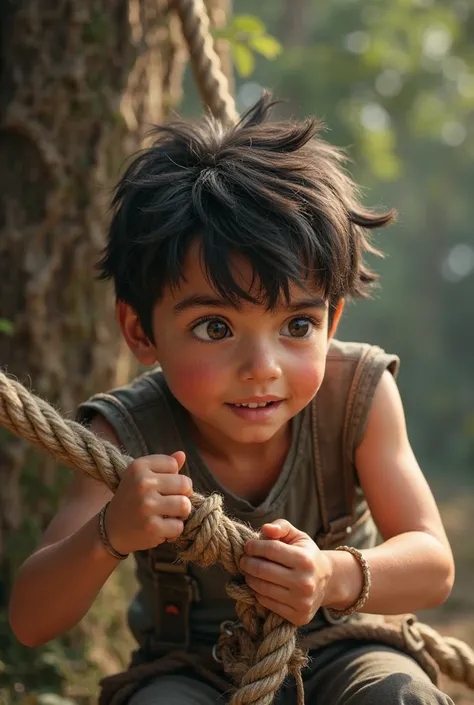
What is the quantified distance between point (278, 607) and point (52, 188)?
1.48 meters

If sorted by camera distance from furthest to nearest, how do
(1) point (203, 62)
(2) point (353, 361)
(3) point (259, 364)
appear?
(1) point (203, 62)
(2) point (353, 361)
(3) point (259, 364)

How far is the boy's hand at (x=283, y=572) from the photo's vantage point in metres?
1.45

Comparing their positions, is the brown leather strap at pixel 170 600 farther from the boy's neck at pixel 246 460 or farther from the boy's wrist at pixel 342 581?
the boy's wrist at pixel 342 581

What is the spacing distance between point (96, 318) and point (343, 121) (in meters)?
5.65

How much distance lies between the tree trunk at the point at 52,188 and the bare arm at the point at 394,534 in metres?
1.00

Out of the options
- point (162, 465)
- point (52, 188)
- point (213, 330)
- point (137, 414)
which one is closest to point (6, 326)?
point (52, 188)

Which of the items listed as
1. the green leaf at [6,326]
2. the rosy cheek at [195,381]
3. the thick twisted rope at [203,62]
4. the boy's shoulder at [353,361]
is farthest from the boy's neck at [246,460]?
the thick twisted rope at [203,62]

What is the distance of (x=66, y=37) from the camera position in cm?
252

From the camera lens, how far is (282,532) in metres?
1.48

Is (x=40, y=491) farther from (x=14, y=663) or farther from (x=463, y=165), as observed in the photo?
(x=463, y=165)

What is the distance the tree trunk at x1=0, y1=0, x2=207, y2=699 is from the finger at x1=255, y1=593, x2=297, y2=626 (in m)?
1.21

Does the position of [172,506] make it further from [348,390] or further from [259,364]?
[348,390]

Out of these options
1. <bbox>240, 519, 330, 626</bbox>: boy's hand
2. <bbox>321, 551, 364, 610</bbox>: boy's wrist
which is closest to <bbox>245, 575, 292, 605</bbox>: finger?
<bbox>240, 519, 330, 626</bbox>: boy's hand

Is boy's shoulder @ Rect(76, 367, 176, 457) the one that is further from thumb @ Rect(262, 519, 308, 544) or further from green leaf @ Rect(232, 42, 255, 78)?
green leaf @ Rect(232, 42, 255, 78)
